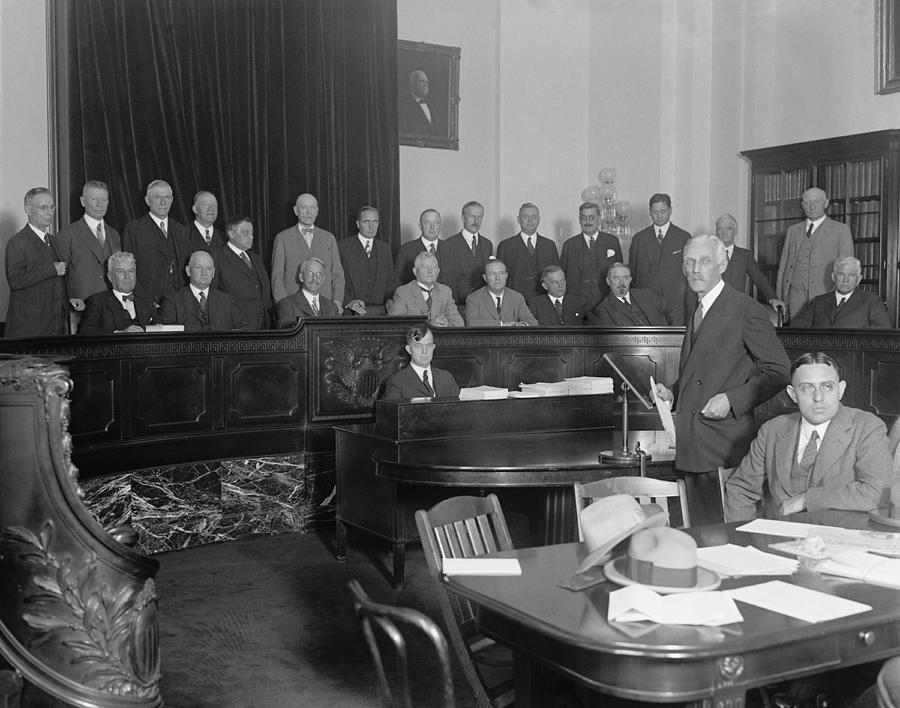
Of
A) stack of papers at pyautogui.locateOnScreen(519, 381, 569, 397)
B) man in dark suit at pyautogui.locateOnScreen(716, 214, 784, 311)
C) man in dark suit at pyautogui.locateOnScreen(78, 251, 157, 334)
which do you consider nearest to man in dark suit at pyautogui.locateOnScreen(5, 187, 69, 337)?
man in dark suit at pyautogui.locateOnScreen(78, 251, 157, 334)

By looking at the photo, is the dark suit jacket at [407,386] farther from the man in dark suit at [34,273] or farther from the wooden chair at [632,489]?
the wooden chair at [632,489]

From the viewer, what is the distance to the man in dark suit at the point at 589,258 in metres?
9.55

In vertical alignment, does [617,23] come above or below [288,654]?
above

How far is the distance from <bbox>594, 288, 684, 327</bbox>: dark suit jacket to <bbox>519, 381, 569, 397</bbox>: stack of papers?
291 cm

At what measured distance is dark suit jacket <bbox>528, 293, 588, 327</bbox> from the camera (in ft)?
28.9

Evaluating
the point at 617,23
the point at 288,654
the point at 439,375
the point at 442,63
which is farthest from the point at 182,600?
the point at 617,23

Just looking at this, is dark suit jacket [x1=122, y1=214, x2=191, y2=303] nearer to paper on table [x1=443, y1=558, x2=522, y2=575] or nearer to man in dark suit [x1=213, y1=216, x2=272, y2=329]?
man in dark suit [x1=213, y1=216, x2=272, y2=329]

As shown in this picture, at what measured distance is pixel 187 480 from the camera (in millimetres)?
6301

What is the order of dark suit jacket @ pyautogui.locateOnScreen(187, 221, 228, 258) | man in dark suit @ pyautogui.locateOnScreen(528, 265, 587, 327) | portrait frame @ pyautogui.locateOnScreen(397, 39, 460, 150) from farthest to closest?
portrait frame @ pyautogui.locateOnScreen(397, 39, 460, 150), man in dark suit @ pyautogui.locateOnScreen(528, 265, 587, 327), dark suit jacket @ pyautogui.locateOnScreen(187, 221, 228, 258)

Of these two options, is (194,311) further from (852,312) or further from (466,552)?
(852,312)

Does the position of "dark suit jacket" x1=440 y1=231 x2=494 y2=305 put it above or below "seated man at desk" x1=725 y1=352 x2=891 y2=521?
above

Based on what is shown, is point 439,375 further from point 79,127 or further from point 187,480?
point 79,127

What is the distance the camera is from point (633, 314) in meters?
8.75

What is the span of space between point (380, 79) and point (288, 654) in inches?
268
